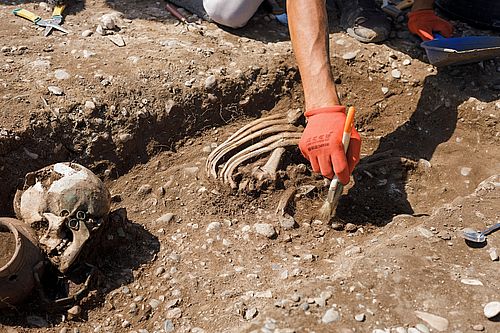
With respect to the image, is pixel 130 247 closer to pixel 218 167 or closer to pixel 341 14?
pixel 218 167

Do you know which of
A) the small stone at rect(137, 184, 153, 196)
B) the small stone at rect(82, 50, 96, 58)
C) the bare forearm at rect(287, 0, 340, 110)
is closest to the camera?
the bare forearm at rect(287, 0, 340, 110)

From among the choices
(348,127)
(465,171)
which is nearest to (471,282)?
(348,127)

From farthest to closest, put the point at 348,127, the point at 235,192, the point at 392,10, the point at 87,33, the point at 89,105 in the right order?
the point at 392,10 → the point at 87,33 → the point at 89,105 → the point at 235,192 → the point at 348,127

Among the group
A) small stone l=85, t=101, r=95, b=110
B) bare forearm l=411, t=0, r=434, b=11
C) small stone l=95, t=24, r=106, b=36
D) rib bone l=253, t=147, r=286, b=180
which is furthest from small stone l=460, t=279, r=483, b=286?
small stone l=95, t=24, r=106, b=36

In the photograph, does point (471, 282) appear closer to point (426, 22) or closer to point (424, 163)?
point (424, 163)

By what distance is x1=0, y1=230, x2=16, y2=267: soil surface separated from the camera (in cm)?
238

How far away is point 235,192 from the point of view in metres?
3.08

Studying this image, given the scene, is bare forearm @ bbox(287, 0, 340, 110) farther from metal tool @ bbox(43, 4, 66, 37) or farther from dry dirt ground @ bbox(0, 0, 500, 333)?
metal tool @ bbox(43, 4, 66, 37)

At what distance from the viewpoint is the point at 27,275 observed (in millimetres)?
2410

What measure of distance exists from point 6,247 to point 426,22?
2.92 meters

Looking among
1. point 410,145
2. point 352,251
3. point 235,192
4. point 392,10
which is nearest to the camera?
point 352,251

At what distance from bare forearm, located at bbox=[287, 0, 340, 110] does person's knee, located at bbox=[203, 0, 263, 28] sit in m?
0.75

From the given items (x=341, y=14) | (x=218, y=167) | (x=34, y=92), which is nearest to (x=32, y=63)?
Result: (x=34, y=92)

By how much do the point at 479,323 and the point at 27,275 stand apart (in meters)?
1.70
